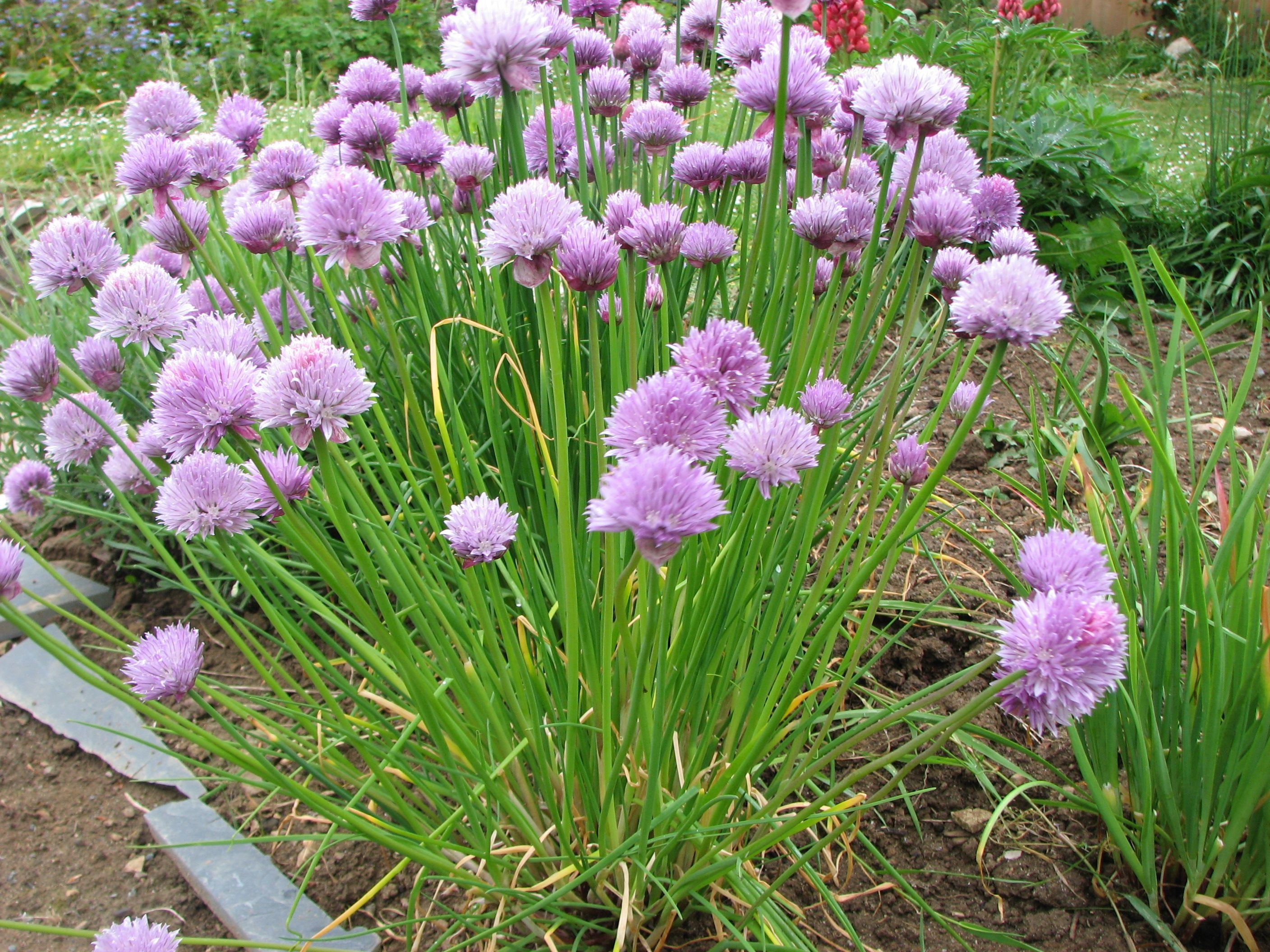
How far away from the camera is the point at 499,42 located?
1.09 meters

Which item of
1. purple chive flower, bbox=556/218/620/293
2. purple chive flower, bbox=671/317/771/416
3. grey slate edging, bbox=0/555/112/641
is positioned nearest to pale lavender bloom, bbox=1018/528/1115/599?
purple chive flower, bbox=671/317/771/416

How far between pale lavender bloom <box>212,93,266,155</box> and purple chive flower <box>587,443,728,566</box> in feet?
4.51

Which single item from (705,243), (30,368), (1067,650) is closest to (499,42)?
(705,243)

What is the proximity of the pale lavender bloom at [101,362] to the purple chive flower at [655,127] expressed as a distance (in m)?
0.95

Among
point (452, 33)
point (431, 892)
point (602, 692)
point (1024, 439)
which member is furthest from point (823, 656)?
point (1024, 439)

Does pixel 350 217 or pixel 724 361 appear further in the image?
pixel 350 217

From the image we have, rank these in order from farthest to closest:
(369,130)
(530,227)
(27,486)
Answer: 1. (369,130)
2. (27,486)
3. (530,227)

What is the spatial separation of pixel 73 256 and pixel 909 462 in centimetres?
131

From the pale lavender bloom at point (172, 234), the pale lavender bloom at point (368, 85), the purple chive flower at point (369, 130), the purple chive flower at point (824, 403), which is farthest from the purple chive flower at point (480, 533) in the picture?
the pale lavender bloom at point (368, 85)

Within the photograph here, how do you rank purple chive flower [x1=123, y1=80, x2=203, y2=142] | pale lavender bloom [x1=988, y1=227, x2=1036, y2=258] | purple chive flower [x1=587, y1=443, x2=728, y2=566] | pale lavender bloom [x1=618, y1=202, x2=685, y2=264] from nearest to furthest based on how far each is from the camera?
purple chive flower [x1=587, y1=443, x2=728, y2=566]
pale lavender bloom [x1=618, y1=202, x2=685, y2=264]
pale lavender bloom [x1=988, y1=227, x2=1036, y2=258]
purple chive flower [x1=123, y1=80, x2=203, y2=142]

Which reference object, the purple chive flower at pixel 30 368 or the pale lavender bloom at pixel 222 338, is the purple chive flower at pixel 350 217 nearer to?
the pale lavender bloom at pixel 222 338

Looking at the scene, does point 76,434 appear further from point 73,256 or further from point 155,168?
point 155,168

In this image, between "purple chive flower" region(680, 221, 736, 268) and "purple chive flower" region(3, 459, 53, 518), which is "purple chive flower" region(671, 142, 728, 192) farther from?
"purple chive flower" region(3, 459, 53, 518)

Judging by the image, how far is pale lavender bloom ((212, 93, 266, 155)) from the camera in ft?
5.79
